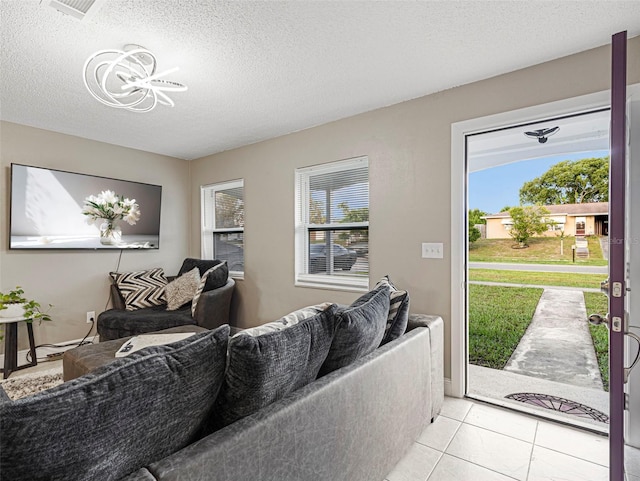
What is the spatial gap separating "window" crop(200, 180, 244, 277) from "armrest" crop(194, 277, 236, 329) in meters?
0.51

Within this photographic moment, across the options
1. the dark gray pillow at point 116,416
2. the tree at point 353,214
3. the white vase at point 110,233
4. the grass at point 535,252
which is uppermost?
the tree at point 353,214

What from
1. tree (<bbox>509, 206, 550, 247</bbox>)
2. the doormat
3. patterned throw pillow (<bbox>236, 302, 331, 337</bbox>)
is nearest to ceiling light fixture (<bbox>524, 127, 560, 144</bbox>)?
tree (<bbox>509, 206, 550, 247</bbox>)

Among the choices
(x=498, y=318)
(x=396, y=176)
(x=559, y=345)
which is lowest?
(x=559, y=345)

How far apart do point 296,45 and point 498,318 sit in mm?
4708

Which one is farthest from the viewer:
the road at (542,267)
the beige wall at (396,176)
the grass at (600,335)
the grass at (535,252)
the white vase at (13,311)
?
the grass at (535,252)

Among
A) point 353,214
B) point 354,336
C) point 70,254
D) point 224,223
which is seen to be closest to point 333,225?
point 353,214

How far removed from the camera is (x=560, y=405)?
2449 mm

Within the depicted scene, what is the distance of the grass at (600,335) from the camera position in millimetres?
3366

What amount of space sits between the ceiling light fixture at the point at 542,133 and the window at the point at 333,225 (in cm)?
168

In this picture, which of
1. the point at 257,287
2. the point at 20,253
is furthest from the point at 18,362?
the point at 257,287

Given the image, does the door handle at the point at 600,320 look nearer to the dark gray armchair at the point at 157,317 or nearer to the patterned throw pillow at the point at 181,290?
the dark gray armchair at the point at 157,317

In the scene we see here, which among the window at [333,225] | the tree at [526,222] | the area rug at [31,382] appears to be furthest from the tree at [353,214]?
the tree at [526,222]

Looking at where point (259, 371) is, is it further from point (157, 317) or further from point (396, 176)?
point (157, 317)

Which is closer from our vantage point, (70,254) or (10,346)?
(10,346)
